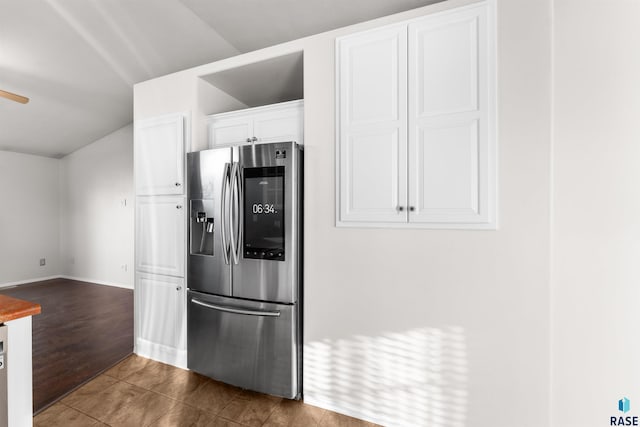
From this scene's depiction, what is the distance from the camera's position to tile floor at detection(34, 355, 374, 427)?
1.85 metres

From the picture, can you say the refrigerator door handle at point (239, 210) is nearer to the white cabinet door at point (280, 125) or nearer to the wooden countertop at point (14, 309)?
the white cabinet door at point (280, 125)

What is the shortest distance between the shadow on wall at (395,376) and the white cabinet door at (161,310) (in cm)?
122

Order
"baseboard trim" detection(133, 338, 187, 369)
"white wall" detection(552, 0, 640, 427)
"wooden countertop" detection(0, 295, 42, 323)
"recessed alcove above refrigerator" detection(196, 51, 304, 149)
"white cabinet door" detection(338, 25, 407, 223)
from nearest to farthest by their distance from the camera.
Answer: "wooden countertop" detection(0, 295, 42, 323)
"white wall" detection(552, 0, 640, 427)
"white cabinet door" detection(338, 25, 407, 223)
"recessed alcove above refrigerator" detection(196, 51, 304, 149)
"baseboard trim" detection(133, 338, 187, 369)

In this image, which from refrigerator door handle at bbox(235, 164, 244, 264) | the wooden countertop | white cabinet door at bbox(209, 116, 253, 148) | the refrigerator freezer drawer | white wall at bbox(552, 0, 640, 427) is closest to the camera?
the wooden countertop

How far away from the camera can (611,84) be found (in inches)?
60.4

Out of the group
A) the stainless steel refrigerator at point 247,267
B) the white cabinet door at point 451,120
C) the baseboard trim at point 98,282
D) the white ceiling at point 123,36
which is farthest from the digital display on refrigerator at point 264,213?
the baseboard trim at point 98,282

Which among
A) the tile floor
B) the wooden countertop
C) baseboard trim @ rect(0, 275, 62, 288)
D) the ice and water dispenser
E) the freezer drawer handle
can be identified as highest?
the ice and water dispenser

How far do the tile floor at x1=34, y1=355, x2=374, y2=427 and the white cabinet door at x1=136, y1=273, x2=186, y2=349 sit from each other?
12.2 inches

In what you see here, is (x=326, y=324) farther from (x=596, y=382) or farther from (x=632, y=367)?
(x=632, y=367)

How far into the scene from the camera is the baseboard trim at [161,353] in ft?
8.19

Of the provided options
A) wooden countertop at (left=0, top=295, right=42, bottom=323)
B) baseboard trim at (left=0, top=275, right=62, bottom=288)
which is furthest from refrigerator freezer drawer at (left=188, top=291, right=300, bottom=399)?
baseboard trim at (left=0, top=275, right=62, bottom=288)

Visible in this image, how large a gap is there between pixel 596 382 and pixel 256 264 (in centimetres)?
206

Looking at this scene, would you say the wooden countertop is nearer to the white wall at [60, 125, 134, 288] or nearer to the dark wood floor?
the dark wood floor

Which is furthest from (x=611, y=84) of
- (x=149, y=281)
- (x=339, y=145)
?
(x=149, y=281)
